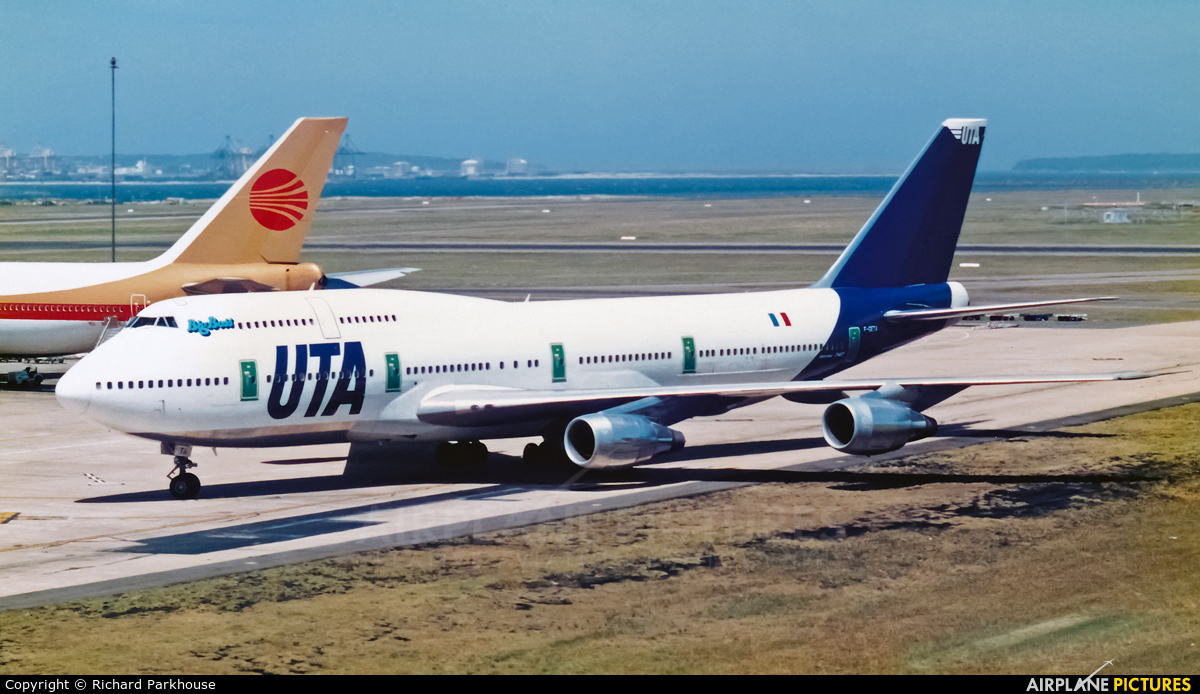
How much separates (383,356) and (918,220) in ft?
58.4

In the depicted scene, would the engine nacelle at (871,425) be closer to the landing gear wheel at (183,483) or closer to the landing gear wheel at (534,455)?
the landing gear wheel at (534,455)

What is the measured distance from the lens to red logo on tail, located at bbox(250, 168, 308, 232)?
52.7 meters

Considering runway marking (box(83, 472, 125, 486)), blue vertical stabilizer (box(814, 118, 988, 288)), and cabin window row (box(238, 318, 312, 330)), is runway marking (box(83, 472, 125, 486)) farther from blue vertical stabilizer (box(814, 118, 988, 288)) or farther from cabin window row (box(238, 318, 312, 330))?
blue vertical stabilizer (box(814, 118, 988, 288))

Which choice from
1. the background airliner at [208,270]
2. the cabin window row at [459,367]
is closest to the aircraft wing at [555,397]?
the cabin window row at [459,367]

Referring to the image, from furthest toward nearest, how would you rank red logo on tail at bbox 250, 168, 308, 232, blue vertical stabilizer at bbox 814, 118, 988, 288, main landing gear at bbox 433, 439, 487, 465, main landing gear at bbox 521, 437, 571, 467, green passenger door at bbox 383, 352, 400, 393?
red logo on tail at bbox 250, 168, 308, 232 → blue vertical stabilizer at bbox 814, 118, 988, 288 → main landing gear at bbox 433, 439, 487, 465 → main landing gear at bbox 521, 437, 571, 467 → green passenger door at bbox 383, 352, 400, 393

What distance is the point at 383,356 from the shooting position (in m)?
36.0

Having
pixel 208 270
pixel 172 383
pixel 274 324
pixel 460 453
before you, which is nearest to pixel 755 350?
pixel 460 453

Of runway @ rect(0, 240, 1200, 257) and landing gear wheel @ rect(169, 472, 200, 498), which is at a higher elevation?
runway @ rect(0, 240, 1200, 257)

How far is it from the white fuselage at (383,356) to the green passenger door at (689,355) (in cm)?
4

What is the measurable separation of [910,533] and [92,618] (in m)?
16.4

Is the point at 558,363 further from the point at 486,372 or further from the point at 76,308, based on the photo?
the point at 76,308

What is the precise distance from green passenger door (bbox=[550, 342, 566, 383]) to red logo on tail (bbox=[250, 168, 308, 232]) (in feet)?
60.6

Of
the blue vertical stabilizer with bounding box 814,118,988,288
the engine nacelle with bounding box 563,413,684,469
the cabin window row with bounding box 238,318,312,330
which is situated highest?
the blue vertical stabilizer with bounding box 814,118,988,288

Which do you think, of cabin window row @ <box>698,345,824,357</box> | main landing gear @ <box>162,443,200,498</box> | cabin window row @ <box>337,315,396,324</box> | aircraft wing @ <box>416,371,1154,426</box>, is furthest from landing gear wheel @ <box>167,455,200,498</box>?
cabin window row @ <box>698,345,824,357</box>
